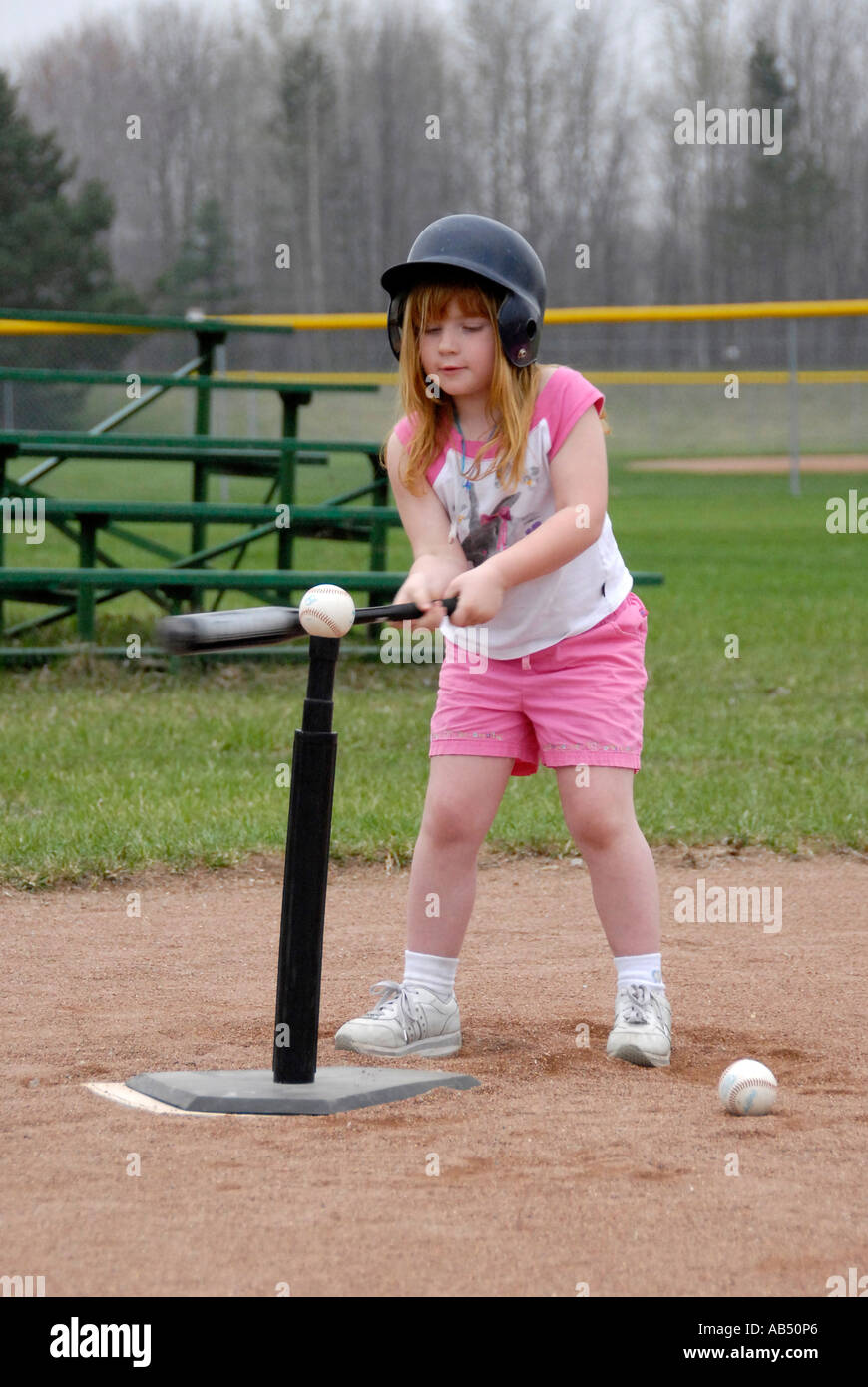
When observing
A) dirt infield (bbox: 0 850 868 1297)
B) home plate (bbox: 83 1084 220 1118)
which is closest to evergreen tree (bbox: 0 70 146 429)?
dirt infield (bbox: 0 850 868 1297)

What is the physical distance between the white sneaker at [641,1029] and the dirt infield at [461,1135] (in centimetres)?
5

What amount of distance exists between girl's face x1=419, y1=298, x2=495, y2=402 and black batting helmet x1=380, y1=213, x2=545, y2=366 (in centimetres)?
4

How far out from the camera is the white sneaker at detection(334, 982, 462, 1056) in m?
2.84

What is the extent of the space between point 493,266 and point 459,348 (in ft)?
0.48

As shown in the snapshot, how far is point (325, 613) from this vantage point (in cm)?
232

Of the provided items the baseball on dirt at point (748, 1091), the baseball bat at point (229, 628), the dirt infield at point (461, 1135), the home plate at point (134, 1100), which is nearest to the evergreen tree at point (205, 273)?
the dirt infield at point (461, 1135)

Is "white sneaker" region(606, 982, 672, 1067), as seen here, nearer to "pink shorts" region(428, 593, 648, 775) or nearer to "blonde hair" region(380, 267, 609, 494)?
"pink shorts" region(428, 593, 648, 775)

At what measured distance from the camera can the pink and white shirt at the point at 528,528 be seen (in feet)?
9.20

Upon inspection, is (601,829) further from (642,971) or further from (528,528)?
(528,528)

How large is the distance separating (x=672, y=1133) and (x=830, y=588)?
30.9 ft

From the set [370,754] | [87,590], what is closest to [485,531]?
[370,754]

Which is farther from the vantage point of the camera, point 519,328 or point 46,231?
point 46,231

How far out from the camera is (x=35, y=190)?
34.3 metres

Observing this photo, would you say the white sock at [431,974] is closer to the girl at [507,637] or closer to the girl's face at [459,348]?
the girl at [507,637]
